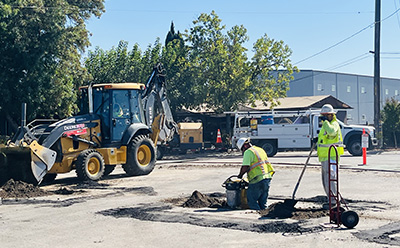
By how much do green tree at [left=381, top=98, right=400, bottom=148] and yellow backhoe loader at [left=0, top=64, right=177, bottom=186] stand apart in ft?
67.3

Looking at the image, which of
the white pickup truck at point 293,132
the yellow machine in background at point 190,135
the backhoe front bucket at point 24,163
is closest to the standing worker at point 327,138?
the backhoe front bucket at point 24,163

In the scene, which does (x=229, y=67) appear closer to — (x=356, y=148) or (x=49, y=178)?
(x=356, y=148)

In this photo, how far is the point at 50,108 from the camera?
90.4 feet

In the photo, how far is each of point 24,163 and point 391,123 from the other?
27470mm

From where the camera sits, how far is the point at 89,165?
16422 mm

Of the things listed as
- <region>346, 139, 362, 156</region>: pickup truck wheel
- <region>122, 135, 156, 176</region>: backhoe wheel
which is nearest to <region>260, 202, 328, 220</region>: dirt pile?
<region>122, 135, 156, 176</region>: backhoe wheel

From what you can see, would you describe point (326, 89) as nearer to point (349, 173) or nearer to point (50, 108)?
point (50, 108)

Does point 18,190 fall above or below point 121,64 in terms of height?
below

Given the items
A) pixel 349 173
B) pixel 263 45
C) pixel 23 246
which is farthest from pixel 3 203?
pixel 263 45

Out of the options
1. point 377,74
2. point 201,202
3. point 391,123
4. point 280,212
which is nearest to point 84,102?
point 201,202

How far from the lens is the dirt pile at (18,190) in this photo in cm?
1354

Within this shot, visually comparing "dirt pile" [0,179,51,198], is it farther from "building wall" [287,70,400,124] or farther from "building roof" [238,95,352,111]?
"building wall" [287,70,400,124]

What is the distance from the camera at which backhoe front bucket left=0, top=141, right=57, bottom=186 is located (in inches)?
571

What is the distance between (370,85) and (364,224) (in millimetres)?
70861
